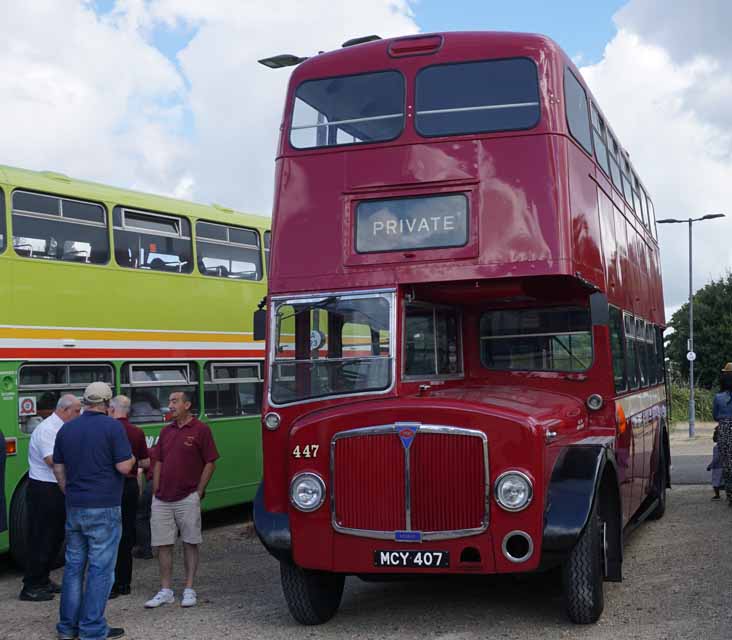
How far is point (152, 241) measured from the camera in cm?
1354

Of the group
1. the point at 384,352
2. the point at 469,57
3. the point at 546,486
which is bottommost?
the point at 546,486

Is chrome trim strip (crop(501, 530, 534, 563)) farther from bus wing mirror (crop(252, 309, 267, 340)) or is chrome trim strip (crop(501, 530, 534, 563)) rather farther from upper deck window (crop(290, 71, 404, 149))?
upper deck window (crop(290, 71, 404, 149))

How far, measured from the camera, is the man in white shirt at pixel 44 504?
9.59 metres

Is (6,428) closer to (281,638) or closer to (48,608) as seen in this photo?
(48,608)

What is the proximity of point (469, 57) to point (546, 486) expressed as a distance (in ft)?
11.4

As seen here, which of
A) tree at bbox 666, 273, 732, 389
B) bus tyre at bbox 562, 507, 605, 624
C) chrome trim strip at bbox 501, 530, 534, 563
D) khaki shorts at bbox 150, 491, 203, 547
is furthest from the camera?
tree at bbox 666, 273, 732, 389

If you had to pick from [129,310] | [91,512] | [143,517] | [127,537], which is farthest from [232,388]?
[91,512]

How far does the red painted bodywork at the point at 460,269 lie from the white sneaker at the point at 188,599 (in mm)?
1471

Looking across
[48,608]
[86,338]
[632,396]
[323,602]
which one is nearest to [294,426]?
[323,602]

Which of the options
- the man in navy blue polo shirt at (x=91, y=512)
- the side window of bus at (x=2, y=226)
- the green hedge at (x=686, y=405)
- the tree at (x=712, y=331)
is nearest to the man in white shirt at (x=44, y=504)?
the man in navy blue polo shirt at (x=91, y=512)

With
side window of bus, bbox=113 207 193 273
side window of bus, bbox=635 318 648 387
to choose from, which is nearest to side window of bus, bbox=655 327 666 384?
side window of bus, bbox=635 318 648 387

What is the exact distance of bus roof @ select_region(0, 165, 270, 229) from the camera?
12031mm

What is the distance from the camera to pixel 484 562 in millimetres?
7488

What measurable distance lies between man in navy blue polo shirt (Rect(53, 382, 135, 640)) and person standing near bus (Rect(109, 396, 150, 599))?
1.57 m
